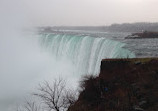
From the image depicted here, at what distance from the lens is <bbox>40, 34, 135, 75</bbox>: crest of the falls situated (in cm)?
2169

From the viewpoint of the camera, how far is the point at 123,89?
10.3 m

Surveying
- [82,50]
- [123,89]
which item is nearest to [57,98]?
[123,89]

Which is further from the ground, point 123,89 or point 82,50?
point 123,89

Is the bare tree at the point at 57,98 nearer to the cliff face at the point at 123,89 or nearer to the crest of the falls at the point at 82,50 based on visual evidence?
the cliff face at the point at 123,89

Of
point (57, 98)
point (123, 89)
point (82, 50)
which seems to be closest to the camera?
point (123, 89)

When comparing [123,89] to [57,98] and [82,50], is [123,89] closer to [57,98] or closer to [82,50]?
[57,98]

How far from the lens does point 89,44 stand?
2738cm

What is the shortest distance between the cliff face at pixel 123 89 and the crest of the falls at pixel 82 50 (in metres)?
4.81

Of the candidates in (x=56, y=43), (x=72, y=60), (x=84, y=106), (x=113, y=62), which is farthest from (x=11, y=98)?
(x=84, y=106)

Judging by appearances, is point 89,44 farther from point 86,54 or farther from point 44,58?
point 44,58

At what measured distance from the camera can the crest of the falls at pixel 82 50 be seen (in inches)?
854

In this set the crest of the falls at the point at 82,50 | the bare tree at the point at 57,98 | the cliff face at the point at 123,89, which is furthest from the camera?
the crest of the falls at the point at 82,50

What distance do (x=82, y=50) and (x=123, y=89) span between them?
60.4ft

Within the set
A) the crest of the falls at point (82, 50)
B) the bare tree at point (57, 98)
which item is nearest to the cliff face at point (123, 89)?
the bare tree at point (57, 98)
